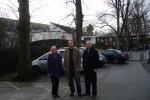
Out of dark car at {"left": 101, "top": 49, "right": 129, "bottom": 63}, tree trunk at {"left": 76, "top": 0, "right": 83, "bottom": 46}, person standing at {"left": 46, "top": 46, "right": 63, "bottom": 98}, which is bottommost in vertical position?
dark car at {"left": 101, "top": 49, "right": 129, "bottom": 63}

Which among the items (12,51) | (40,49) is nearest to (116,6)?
(40,49)

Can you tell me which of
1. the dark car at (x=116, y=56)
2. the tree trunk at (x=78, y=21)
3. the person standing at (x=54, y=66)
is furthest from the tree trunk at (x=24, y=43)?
the dark car at (x=116, y=56)

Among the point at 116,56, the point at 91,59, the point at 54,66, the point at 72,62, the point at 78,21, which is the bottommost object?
the point at 116,56

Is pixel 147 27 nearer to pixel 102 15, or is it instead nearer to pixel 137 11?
pixel 137 11

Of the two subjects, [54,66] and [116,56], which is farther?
[116,56]

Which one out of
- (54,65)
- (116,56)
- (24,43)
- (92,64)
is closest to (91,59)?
(92,64)

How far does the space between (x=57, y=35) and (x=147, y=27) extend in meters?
32.9

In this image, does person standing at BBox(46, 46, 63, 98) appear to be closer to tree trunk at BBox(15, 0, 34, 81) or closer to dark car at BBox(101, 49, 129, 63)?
tree trunk at BBox(15, 0, 34, 81)

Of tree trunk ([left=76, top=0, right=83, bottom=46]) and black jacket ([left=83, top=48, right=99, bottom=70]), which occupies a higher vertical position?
tree trunk ([left=76, top=0, right=83, bottom=46])

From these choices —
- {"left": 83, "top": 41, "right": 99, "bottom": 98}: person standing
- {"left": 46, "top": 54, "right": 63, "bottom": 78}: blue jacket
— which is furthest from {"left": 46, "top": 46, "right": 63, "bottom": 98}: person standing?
{"left": 83, "top": 41, "right": 99, "bottom": 98}: person standing

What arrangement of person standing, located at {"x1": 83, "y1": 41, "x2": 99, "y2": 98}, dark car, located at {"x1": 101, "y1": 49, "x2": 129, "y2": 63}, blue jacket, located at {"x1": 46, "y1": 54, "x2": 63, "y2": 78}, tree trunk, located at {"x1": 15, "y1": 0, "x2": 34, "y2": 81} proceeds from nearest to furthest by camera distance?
person standing, located at {"x1": 83, "y1": 41, "x2": 99, "y2": 98}
blue jacket, located at {"x1": 46, "y1": 54, "x2": 63, "y2": 78}
tree trunk, located at {"x1": 15, "y1": 0, "x2": 34, "y2": 81}
dark car, located at {"x1": 101, "y1": 49, "x2": 129, "y2": 63}

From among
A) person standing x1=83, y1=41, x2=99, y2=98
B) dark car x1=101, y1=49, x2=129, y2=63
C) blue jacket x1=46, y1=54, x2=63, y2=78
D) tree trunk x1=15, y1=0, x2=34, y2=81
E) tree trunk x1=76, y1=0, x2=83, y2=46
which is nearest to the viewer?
person standing x1=83, y1=41, x2=99, y2=98

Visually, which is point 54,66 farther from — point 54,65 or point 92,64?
point 92,64

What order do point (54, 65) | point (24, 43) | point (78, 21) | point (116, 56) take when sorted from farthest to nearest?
1. point (116, 56)
2. point (78, 21)
3. point (24, 43)
4. point (54, 65)
